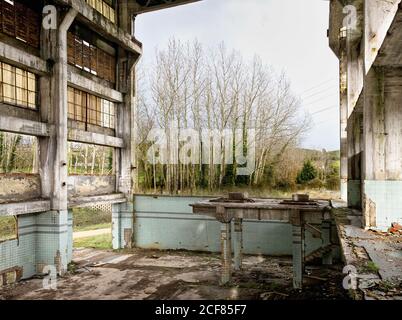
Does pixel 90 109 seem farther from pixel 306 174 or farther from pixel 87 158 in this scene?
pixel 306 174

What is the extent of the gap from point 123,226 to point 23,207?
22.2 feet

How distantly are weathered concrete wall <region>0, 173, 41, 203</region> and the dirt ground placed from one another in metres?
2.88

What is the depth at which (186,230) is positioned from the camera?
17.0 meters

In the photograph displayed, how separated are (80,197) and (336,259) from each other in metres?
10.9

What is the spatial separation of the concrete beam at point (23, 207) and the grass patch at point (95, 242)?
609cm

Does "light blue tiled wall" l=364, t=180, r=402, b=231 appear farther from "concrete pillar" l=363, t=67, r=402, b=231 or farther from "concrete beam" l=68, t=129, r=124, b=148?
"concrete beam" l=68, t=129, r=124, b=148

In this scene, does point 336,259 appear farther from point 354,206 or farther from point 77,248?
point 77,248

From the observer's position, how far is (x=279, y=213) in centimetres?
1087

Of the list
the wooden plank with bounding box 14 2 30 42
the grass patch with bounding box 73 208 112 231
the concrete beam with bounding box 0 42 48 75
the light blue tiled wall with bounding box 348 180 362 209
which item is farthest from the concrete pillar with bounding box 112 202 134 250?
the light blue tiled wall with bounding box 348 180 362 209

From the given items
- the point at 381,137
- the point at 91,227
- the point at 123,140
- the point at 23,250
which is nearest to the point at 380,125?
the point at 381,137

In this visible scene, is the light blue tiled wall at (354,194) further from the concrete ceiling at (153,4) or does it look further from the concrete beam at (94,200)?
the concrete ceiling at (153,4)


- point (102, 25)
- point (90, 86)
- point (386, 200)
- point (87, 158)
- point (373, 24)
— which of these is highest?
point (102, 25)

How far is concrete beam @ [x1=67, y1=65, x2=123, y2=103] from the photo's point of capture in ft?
44.6
